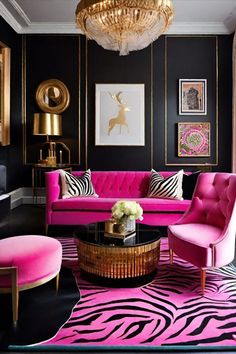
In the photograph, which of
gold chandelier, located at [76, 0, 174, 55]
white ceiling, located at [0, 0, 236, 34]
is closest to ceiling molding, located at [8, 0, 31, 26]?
white ceiling, located at [0, 0, 236, 34]

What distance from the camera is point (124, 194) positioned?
12.8 feet

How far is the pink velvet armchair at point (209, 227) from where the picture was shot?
6.91ft

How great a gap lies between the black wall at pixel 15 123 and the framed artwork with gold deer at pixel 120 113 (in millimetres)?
1369

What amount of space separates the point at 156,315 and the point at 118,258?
470mm

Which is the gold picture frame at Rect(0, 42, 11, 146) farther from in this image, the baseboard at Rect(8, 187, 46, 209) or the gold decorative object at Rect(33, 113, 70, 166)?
the baseboard at Rect(8, 187, 46, 209)

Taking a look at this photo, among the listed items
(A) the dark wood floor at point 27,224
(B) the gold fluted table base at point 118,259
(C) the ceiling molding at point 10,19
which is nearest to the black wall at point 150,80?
(C) the ceiling molding at point 10,19

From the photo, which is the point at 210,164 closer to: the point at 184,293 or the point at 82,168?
the point at 82,168

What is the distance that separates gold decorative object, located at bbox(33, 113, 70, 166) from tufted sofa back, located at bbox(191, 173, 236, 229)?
2924 mm

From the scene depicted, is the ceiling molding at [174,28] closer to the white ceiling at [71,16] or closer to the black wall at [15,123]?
the white ceiling at [71,16]

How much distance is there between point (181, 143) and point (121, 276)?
3.56 metres

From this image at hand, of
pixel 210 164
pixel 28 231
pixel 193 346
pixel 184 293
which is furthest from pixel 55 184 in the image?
pixel 210 164

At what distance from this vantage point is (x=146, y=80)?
5.29 meters

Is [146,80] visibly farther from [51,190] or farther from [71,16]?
[51,190]

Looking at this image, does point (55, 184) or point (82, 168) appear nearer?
point (55, 184)
